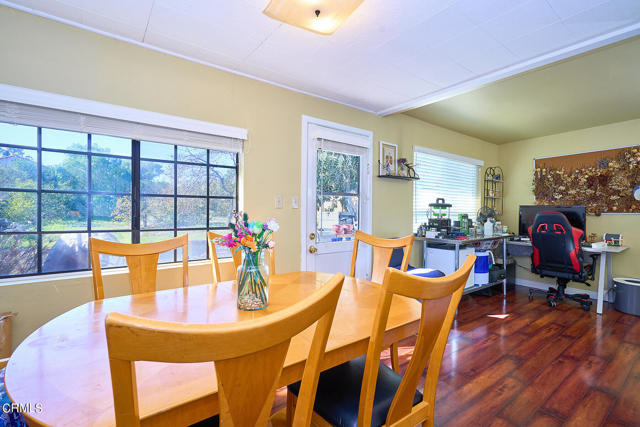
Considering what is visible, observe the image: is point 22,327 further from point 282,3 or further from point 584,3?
point 584,3

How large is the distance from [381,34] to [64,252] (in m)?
2.72

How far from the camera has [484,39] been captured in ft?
6.98

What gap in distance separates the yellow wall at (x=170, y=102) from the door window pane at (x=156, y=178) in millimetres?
441

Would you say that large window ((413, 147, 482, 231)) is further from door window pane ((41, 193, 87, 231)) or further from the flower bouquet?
door window pane ((41, 193, 87, 231))

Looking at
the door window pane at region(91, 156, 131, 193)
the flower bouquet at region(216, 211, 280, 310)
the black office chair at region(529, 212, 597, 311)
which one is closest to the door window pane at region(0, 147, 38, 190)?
the door window pane at region(91, 156, 131, 193)

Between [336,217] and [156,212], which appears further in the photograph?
[336,217]

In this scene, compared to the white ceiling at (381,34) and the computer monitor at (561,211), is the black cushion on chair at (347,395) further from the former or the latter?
the computer monitor at (561,211)

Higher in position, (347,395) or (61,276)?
(61,276)

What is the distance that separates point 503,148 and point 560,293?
2.78m

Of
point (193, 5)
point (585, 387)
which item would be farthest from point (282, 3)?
point (585, 387)

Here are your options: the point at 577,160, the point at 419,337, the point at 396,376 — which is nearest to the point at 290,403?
the point at 396,376

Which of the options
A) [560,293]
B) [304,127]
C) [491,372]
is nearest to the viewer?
[491,372]

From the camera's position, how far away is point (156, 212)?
2439 mm

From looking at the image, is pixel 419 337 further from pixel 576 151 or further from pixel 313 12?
pixel 576 151
